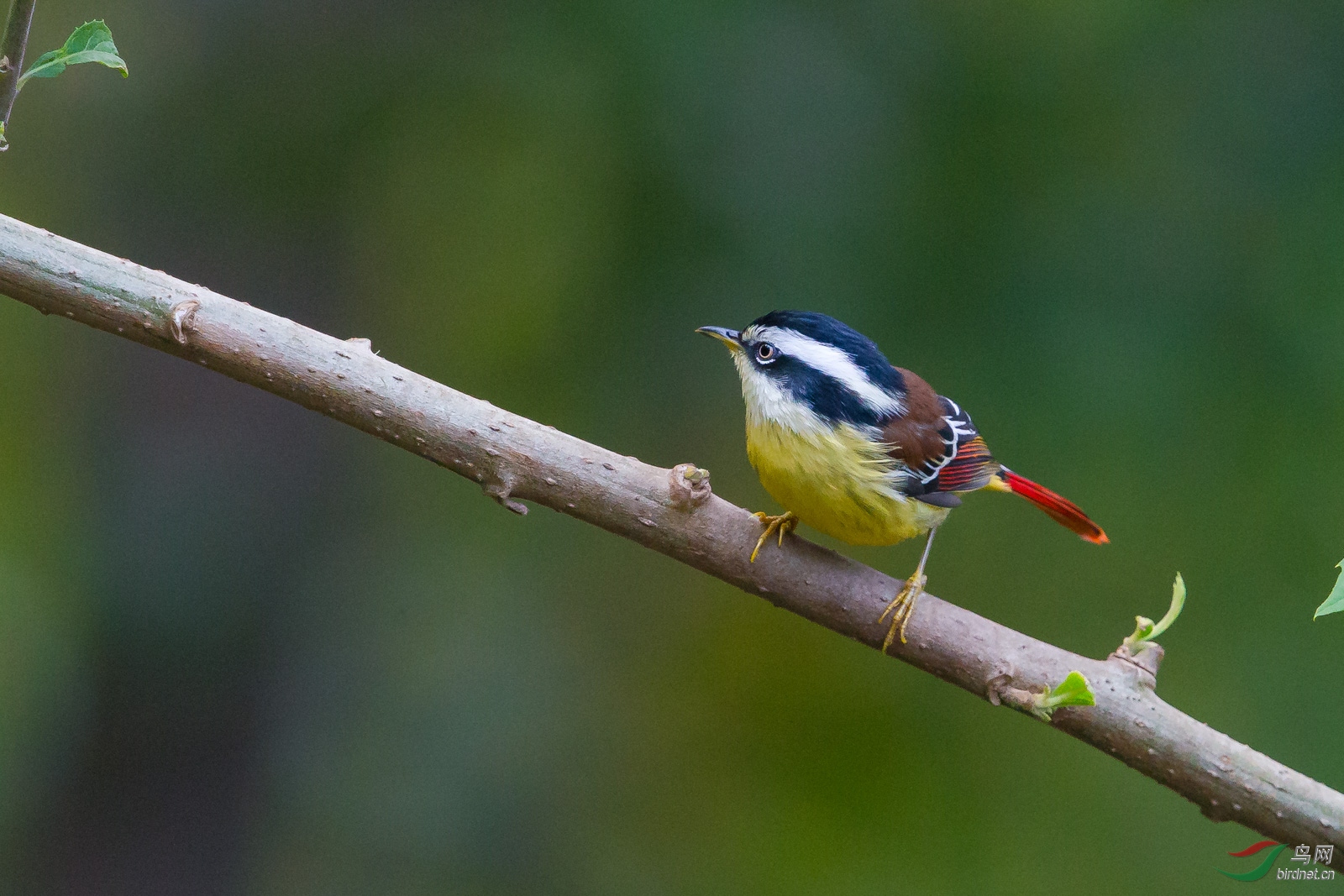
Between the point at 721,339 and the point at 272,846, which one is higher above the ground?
the point at 721,339

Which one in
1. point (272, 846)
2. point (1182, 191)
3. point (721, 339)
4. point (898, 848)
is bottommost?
point (272, 846)

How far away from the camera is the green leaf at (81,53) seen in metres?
1.94

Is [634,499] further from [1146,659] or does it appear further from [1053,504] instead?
[1053,504]

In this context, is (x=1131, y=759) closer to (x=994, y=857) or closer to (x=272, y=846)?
(x=994, y=857)

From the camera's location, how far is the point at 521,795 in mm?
4961

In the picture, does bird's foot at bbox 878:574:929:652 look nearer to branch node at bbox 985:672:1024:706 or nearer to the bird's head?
branch node at bbox 985:672:1024:706

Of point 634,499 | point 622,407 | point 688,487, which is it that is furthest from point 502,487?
point 622,407

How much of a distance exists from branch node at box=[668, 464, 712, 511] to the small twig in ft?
4.74

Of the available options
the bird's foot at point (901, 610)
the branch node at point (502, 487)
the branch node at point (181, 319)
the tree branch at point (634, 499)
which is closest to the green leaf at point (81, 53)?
the tree branch at point (634, 499)

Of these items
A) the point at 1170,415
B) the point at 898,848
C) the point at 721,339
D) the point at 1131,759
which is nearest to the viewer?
the point at 1131,759

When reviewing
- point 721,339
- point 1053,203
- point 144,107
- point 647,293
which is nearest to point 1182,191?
point 1053,203

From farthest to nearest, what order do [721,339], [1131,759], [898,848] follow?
[898,848] < [721,339] < [1131,759]

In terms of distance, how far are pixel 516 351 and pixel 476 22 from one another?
1502 millimetres

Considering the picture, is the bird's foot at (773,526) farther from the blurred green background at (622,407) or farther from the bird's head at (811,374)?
the blurred green background at (622,407)
